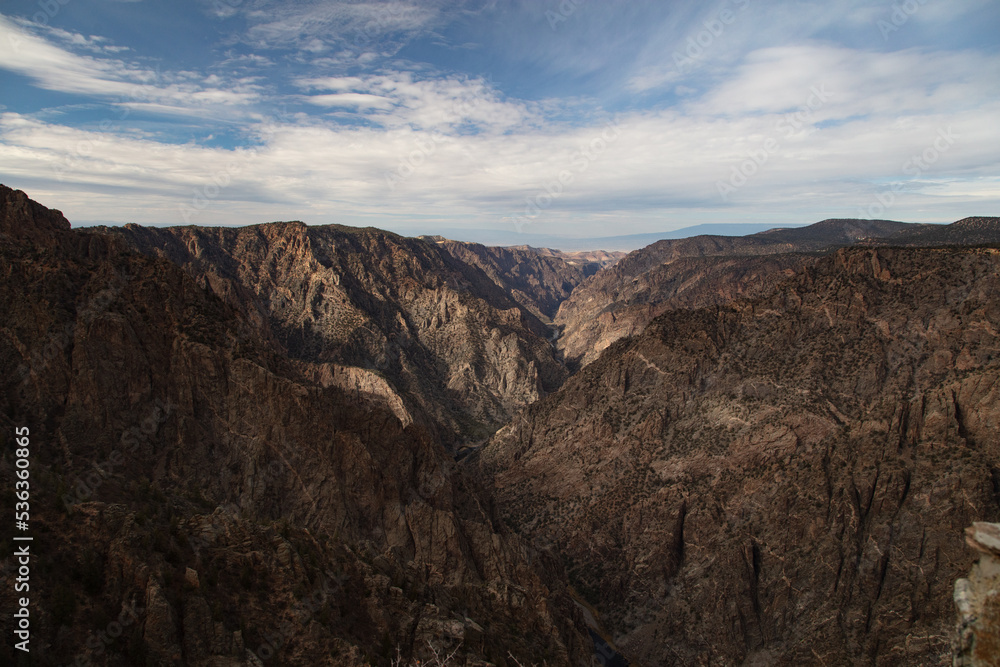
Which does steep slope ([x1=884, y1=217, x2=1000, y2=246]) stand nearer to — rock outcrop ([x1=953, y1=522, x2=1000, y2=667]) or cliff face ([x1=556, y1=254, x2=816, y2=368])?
cliff face ([x1=556, y1=254, x2=816, y2=368])

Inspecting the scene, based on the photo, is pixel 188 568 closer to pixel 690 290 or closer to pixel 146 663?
pixel 146 663

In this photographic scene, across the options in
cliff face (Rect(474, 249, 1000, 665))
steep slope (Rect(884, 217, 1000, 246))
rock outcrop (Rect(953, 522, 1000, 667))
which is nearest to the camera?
rock outcrop (Rect(953, 522, 1000, 667))

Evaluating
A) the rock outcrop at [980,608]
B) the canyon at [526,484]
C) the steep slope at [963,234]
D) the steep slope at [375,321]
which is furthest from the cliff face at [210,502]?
the steep slope at [963,234]

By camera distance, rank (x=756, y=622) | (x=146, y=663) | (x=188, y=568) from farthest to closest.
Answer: (x=756, y=622) → (x=188, y=568) → (x=146, y=663)


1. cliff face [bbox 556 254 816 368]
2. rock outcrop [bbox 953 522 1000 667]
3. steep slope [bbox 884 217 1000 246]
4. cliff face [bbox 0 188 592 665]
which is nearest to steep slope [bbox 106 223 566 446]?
cliff face [bbox 556 254 816 368]

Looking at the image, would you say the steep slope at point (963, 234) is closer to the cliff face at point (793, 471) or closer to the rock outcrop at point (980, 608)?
the cliff face at point (793, 471)

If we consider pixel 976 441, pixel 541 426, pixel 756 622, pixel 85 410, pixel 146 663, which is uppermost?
pixel 85 410

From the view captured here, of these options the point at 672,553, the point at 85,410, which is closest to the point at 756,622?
the point at 672,553
